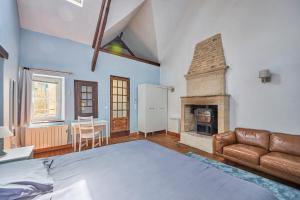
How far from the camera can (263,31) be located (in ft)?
9.92

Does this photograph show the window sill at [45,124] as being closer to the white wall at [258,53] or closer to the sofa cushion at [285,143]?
the white wall at [258,53]

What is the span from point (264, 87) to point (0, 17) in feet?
15.1

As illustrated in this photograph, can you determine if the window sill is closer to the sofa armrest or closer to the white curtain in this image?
the white curtain

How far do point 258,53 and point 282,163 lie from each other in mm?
→ 2265

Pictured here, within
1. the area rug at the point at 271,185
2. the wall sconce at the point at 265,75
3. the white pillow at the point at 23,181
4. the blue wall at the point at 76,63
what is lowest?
the area rug at the point at 271,185

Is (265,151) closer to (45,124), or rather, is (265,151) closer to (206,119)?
(206,119)

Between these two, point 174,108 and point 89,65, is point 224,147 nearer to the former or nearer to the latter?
point 174,108

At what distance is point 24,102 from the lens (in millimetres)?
3186

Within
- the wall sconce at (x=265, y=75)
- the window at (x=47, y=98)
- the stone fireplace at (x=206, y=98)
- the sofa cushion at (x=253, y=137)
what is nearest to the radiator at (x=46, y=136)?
the window at (x=47, y=98)

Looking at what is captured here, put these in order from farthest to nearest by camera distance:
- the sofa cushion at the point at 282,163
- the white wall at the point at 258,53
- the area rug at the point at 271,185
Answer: the white wall at the point at 258,53, the sofa cushion at the point at 282,163, the area rug at the point at 271,185

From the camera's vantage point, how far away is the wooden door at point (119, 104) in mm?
4750

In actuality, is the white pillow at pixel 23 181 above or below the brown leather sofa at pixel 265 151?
above

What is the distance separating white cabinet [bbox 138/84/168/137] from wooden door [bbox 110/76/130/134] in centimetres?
48

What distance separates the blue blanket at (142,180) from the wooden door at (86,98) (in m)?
2.72
